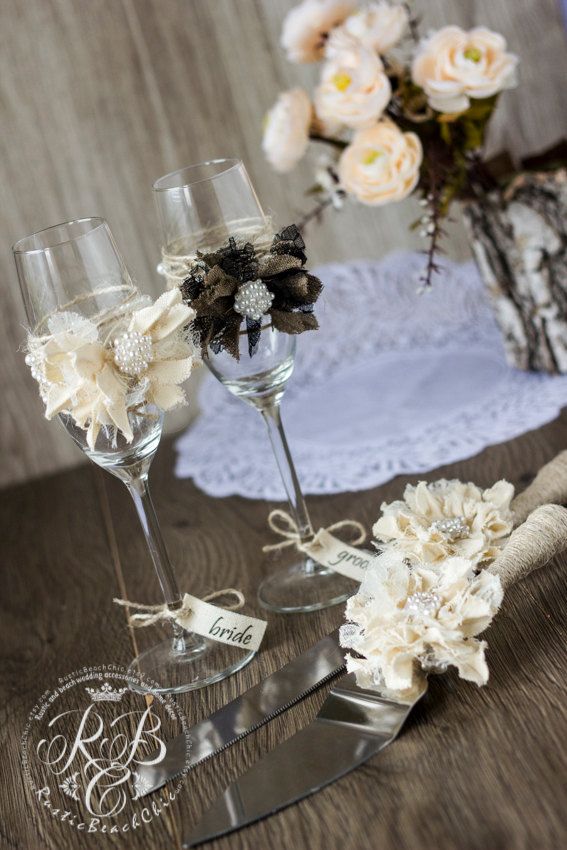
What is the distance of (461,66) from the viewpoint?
3.17 ft

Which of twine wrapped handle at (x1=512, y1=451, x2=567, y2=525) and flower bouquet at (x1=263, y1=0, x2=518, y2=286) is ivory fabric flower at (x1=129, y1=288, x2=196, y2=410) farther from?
flower bouquet at (x1=263, y1=0, x2=518, y2=286)

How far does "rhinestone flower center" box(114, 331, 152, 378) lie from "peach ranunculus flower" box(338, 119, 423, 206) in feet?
1.53

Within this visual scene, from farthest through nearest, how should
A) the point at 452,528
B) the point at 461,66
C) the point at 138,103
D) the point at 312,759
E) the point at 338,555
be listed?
the point at 138,103, the point at 461,66, the point at 338,555, the point at 452,528, the point at 312,759

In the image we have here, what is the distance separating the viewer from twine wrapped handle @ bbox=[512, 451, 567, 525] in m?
0.72

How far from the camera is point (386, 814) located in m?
0.50

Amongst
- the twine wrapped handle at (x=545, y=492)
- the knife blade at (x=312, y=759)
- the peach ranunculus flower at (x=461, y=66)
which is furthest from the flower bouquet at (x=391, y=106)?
the knife blade at (x=312, y=759)

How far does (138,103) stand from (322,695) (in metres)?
1.01

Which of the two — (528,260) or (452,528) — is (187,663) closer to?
(452,528)

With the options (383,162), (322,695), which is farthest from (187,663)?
(383,162)

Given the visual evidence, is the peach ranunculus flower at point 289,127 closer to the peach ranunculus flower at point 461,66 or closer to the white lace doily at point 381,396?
the peach ranunculus flower at point 461,66

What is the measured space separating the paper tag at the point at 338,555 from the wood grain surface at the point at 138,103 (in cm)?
68

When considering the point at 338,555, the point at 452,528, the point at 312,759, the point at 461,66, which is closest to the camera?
the point at 312,759

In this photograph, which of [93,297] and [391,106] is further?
[391,106]

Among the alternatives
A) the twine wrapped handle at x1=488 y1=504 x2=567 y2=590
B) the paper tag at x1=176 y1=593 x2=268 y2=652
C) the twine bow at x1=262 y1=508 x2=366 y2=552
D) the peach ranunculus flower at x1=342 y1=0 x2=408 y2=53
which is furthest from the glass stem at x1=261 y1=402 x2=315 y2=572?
the peach ranunculus flower at x1=342 y1=0 x2=408 y2=53
